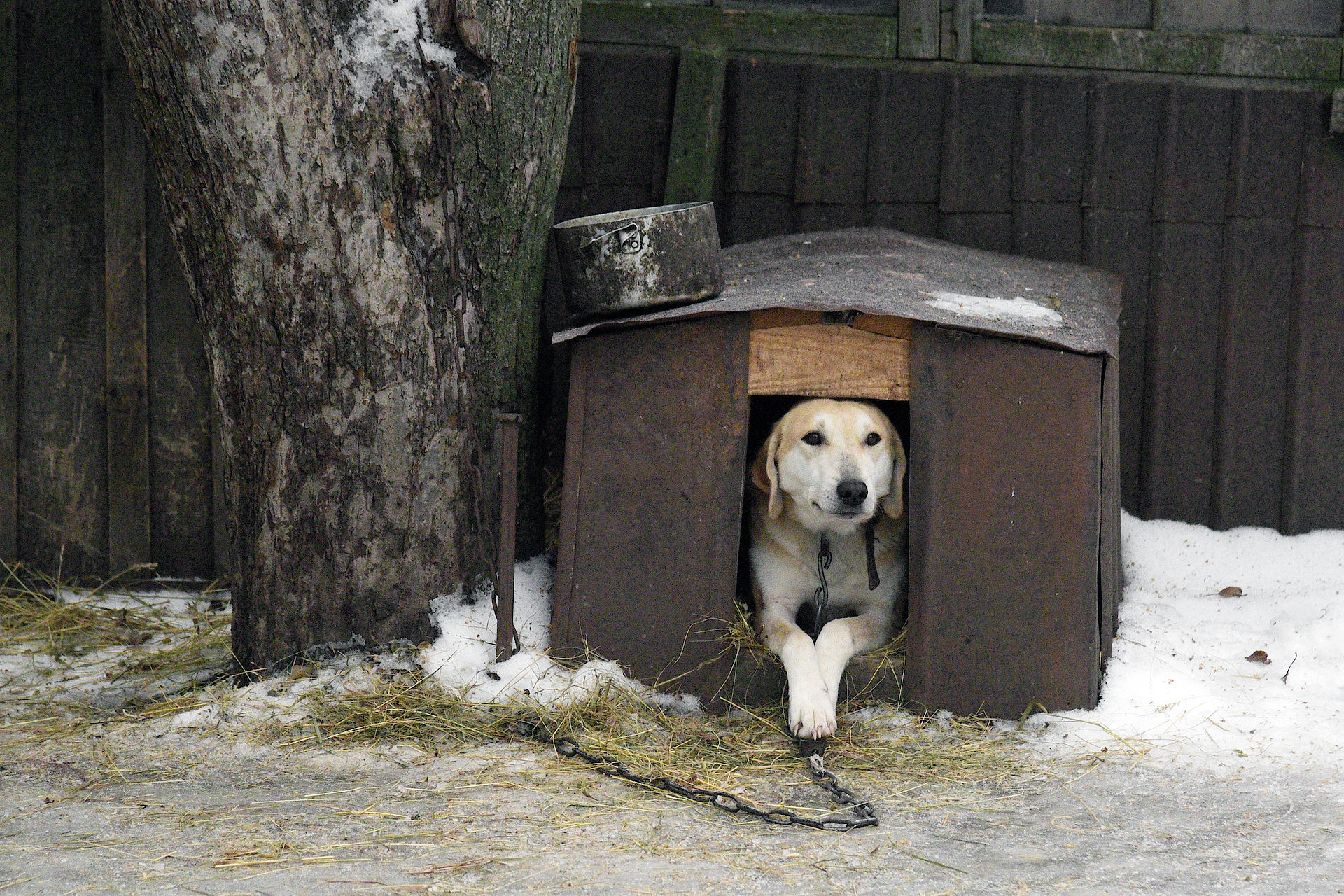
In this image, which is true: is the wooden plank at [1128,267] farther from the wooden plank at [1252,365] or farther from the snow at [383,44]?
the snow at [383,44]

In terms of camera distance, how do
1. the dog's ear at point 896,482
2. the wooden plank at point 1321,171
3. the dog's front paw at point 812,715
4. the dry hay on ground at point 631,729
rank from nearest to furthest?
the dry hay on ground at point 631,729, the dog's front paw at point 812,715, the dog's ear at point 896,482, the wooden plank at point 1321,171

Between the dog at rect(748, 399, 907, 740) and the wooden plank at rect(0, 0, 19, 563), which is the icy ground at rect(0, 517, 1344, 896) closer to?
the dog at rect(748, 399, 907, 740)

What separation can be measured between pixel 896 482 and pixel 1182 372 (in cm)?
197

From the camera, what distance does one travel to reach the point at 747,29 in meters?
4.77

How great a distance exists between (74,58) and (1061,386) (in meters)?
3.85

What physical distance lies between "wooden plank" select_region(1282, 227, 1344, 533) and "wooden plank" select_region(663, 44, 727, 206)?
2506 millimetres

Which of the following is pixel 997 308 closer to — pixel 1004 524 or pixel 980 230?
pixel 1004 524

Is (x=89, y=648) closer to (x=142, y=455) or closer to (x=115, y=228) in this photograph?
(x=142, y=455)

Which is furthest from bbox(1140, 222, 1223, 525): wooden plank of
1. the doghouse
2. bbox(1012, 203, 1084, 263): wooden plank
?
the doghouse

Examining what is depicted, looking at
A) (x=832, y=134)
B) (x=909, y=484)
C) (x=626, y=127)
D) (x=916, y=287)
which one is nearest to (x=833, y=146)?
(x=832, y=134)

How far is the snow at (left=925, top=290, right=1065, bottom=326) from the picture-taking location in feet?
11.1

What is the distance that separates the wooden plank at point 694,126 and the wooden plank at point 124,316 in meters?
2.08

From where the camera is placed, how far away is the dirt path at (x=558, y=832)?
2.37 m

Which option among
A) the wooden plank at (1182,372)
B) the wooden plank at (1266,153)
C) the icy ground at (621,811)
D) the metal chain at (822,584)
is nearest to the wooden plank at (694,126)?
the metal chain at (822,584)
